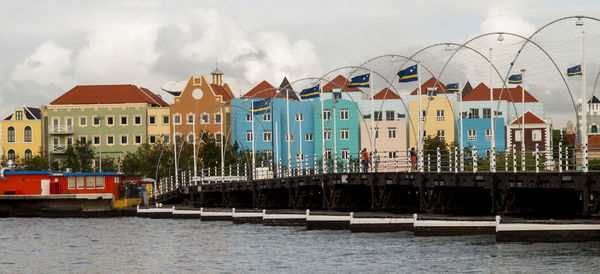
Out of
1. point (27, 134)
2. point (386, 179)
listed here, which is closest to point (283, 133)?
point (27, 134)

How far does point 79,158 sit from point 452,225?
97.0 m

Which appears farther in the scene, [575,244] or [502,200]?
[502,200]

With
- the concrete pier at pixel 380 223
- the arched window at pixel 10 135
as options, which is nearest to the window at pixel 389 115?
the arched window at pixel 10 135

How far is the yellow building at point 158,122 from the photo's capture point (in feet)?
506

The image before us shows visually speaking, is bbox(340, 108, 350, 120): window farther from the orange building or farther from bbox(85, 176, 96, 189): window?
bbox(85, 176, 96, 189): window

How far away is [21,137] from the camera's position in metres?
158

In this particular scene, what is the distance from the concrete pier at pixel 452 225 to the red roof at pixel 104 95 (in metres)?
108

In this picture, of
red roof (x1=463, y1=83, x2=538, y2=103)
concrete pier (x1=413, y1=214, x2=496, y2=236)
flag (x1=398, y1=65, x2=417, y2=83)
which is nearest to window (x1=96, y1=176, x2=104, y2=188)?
flag (x1=398, y1=65, x2=417, y2=83)

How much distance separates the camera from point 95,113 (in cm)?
15600

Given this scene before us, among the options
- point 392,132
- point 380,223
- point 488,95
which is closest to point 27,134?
Result: point 392,132

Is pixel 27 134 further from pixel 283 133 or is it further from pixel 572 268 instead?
pixel 572 268

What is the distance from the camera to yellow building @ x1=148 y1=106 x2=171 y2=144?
6078 inches

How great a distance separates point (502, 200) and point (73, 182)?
2414 inches

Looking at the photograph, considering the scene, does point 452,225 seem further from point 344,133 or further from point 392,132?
point 344,133
